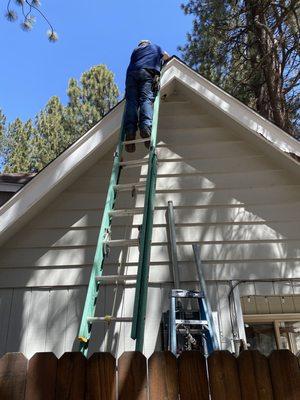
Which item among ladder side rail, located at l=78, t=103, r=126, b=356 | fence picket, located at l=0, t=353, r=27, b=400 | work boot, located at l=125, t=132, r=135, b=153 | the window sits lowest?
fence picket, located at l=0, t=353, r=27, b=400

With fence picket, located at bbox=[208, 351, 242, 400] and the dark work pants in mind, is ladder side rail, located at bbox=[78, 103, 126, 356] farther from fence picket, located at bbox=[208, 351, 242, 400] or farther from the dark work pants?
fence picket, located at bbox=[208, 351, 242, 400]

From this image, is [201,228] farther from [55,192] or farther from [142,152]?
[55,192]

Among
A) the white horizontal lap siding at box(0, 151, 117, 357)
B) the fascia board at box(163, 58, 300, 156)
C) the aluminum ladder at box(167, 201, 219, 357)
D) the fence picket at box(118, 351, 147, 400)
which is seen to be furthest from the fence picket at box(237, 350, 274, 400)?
the fascia board at box(163, 58, 300, 156)

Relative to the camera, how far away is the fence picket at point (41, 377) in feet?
5.39

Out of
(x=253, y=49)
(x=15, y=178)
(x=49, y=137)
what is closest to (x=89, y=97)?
(x=49, y=137)

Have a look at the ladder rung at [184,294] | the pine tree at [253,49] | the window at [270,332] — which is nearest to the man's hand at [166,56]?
the ladder rung at [184,294]

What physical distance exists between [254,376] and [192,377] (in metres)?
0.28

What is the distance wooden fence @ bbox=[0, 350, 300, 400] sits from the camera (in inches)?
64.9

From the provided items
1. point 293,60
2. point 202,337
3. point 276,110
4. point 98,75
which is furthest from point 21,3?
point 98,75

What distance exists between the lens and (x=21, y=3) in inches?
224

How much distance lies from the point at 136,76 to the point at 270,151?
1.85m

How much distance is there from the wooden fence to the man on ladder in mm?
2684

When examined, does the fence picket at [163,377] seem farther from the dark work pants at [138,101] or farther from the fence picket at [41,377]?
the dark work pants at [138,101]

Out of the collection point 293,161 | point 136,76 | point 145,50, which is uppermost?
point 145,50
